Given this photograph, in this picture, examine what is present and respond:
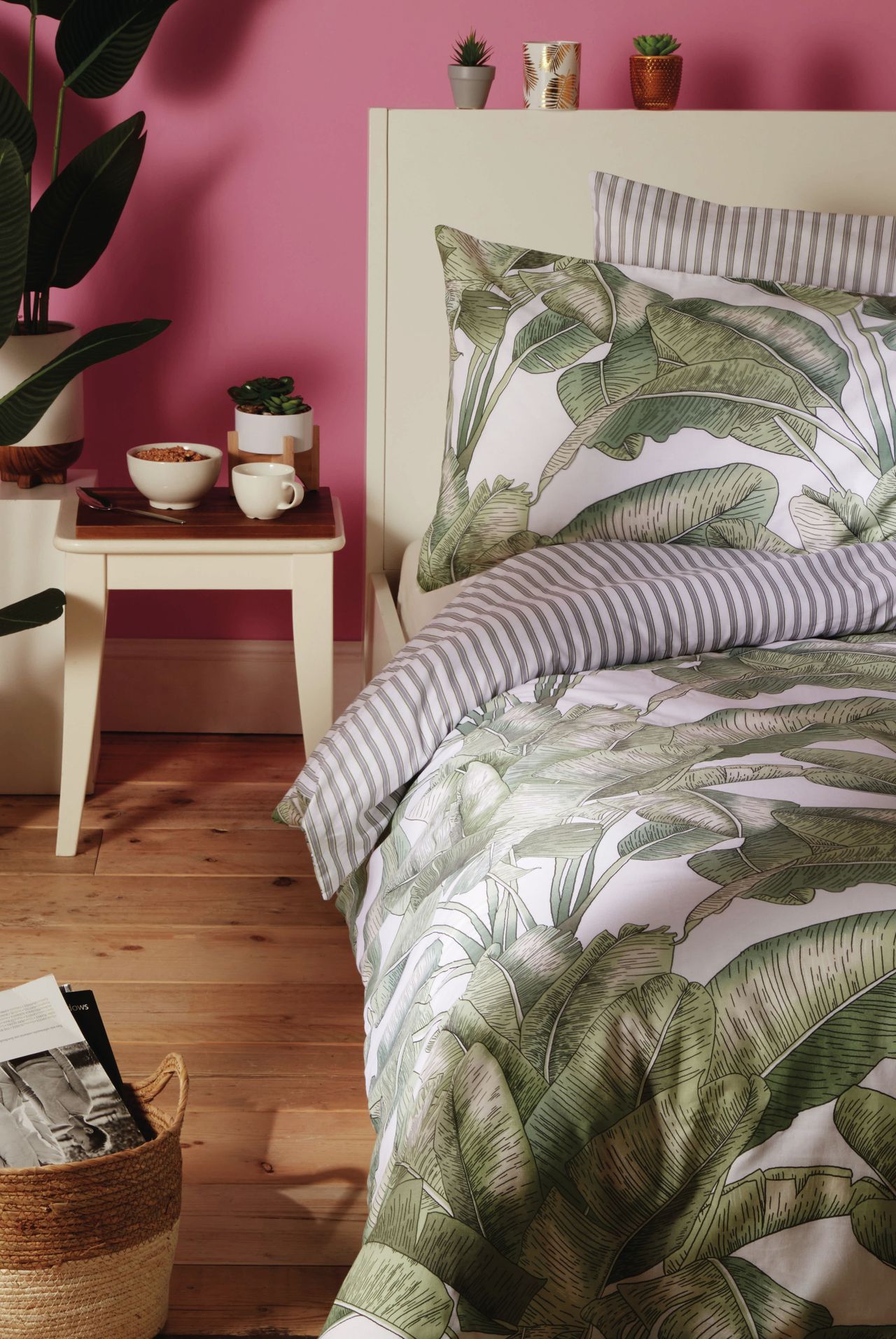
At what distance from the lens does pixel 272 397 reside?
7.35ft

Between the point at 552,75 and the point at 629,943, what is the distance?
176 cm

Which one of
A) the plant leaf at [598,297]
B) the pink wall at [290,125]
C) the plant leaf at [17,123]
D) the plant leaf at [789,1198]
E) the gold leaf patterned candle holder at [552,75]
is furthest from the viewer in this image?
the pink wall at [290,125]

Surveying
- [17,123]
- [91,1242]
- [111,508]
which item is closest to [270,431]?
[111,508]

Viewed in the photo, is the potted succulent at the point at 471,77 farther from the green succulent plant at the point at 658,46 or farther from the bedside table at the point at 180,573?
the bedside table at the point at 180,573

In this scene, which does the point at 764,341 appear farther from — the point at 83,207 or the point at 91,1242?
the point at 91,1242

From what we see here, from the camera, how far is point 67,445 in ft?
7.47

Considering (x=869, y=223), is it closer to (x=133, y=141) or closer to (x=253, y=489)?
(x=253, y=489)

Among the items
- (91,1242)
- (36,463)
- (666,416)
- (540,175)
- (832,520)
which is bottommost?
(91,1242)

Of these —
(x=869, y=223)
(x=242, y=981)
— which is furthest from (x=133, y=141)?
(x=242, y=981)

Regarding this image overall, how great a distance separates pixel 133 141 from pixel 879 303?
1234 mm

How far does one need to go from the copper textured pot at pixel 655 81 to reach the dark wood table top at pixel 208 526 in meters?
0.91

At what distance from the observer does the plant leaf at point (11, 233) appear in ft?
5.86

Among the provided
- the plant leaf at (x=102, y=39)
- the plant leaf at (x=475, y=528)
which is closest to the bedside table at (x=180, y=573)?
the plant leaf at (x=475, y=528)

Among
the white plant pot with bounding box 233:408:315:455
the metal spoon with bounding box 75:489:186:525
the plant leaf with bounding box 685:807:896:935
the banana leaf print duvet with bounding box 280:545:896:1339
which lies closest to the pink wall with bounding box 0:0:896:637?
the white plant pot with bounding box 233:408:315:455
